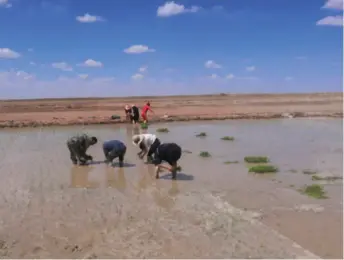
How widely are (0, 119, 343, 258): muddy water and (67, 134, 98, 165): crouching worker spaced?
0.55 metres

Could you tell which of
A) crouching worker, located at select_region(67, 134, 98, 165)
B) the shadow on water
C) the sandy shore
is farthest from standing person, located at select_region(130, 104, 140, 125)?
the shadow on water

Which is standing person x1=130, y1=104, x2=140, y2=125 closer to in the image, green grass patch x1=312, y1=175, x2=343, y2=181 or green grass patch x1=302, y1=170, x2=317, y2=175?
green grass patch x1=302, y1=170, x2=317, y2=175

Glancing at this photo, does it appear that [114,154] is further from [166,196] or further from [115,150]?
[166,196]

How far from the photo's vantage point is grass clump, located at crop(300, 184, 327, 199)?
11.0 meters

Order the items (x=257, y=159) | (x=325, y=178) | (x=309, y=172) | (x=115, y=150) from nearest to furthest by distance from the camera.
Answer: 1. (x=325, y=178)
2. (x=309, y=172)
3. (x=115, y=150)
4. (x=257, y=159)

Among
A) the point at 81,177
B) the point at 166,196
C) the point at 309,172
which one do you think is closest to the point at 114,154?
the point at 81,177

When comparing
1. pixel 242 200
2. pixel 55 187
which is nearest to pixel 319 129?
pixel 242 200

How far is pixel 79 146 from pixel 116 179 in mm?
2848

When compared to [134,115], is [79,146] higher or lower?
lower

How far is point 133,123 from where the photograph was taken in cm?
3064

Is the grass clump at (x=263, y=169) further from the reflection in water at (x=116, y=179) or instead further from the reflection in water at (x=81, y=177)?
the reflection in water at (x=81, y=177)

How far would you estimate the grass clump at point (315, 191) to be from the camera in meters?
11.0

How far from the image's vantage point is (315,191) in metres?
11.4

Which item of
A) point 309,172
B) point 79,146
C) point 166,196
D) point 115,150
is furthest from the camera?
point 79,146
